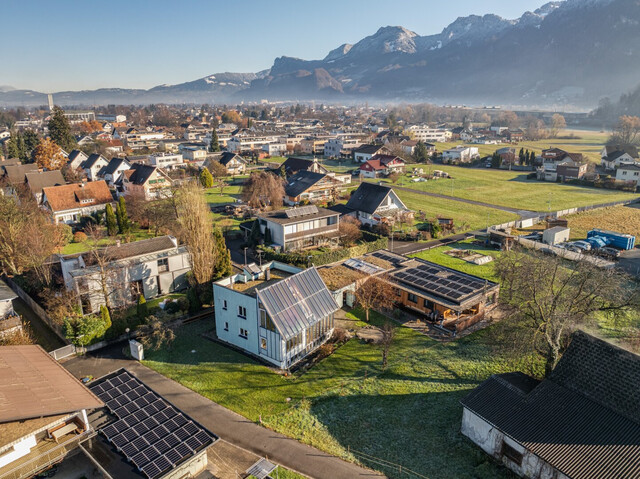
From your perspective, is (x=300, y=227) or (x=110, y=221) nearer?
(x=300, y=227)

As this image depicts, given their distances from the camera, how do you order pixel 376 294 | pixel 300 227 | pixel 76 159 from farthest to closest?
pixel 76 159 < pixel 300 227 < pixel 376 294

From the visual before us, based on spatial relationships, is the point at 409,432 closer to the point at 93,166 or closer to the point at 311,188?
the point at 311,188

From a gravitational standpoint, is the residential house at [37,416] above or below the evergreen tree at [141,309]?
above

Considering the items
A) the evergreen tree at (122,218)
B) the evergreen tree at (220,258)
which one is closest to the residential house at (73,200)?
the evergreen tree at (122,218)

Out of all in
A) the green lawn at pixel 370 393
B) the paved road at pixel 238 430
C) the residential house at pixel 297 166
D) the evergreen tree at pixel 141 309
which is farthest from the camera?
the residential house at pixel 297 166

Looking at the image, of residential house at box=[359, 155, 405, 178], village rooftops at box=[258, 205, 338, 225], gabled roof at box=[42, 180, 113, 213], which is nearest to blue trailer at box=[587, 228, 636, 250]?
village rooftops at box=[258, 205, 338, 225]

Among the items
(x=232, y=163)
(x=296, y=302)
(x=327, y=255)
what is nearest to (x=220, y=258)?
(x=296, y=302)

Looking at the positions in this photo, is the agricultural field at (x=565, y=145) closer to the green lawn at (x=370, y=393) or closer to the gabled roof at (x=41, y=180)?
the gabled roof at (x=41, y=180)
